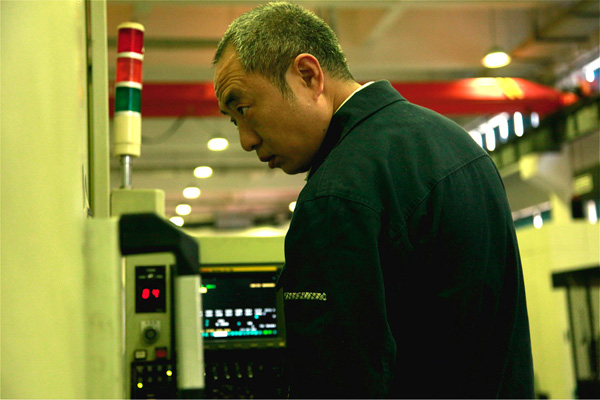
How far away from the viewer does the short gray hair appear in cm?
103

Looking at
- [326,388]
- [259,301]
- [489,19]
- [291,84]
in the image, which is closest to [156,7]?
[489,19]

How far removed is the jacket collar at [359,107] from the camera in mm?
958

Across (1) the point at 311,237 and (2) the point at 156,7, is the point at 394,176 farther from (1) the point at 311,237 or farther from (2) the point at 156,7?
(2) the point at 156,7

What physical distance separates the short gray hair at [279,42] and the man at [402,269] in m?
0.11

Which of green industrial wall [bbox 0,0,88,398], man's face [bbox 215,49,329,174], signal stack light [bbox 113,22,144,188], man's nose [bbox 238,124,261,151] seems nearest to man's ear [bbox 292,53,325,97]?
man's face [bbox 215,49,329,174]

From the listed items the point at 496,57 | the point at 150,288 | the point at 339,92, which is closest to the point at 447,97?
the point at 496,57

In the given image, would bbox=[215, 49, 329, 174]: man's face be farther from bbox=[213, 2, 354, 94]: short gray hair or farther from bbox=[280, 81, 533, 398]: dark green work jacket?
bbox=[280, 81, 533, 398]: dark green work jacket

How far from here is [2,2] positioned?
1.31ft

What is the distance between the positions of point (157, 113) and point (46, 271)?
597 cm

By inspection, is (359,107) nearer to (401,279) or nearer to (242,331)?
(401,279)

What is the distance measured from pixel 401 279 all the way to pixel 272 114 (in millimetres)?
353

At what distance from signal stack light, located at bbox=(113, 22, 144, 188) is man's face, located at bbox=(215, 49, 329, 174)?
1.92 ft

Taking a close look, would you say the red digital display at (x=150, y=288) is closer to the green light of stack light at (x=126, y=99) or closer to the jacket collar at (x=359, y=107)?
the green light of stack light at (x=126, y=99)

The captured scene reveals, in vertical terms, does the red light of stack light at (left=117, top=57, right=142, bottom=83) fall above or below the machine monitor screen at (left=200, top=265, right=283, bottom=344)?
above
